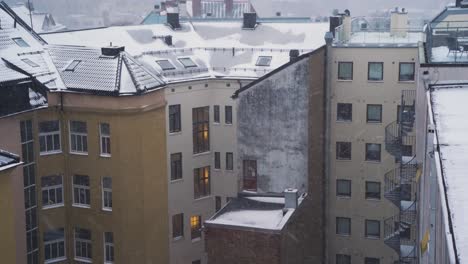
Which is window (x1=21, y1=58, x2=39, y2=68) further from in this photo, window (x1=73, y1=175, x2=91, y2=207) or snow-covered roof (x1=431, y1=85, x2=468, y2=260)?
snow-covered roof (x1=431, y1=85, x2=468, y2=260)

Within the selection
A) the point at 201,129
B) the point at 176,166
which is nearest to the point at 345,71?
the point at 201,129

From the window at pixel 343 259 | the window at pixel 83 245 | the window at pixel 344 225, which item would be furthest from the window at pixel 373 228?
the window at pixel 83 245

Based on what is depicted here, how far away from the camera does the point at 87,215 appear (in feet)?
104

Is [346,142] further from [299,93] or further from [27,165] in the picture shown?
[27,165]

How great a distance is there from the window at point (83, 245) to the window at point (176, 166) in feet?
22.3

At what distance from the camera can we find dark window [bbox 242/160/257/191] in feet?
116

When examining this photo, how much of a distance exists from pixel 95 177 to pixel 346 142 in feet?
45.1

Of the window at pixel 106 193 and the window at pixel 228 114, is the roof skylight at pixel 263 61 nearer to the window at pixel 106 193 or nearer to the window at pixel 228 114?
the window at pixel 228 114

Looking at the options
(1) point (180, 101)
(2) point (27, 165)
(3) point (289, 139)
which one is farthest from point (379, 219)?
(2) point (27, 165)

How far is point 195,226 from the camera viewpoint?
38.7 metres

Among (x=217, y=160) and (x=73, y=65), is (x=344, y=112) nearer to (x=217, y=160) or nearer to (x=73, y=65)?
(x=217, y=160)

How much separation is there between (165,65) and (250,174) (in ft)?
24.9

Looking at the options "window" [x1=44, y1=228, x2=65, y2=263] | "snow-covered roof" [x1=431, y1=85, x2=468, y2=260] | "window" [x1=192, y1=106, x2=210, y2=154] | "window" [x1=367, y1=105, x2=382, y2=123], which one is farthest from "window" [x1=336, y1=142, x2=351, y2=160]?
"snow-covered roof" [x1=431, y1=85, x2=468, y2=260]

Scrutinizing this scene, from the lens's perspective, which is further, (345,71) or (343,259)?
(343,259)
